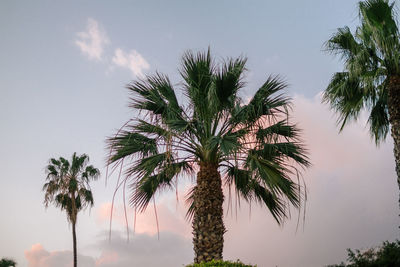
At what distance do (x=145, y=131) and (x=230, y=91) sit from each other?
255cm

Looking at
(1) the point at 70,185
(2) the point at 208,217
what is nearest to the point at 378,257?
(2) the point at 208,217

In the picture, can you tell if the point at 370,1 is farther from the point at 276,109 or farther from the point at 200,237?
the point at 200,237

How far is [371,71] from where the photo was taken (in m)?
12.8

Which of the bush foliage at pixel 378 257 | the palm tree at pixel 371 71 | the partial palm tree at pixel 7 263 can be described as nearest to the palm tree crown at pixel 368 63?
the palm tree at pixel 371 71

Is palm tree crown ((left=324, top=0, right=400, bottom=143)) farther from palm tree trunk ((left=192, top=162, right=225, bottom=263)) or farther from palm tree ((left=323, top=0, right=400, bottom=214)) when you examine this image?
palm tree trunk ((left=192, top=162, right=225, bottom=263))

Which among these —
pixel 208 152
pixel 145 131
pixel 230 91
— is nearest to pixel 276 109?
pixel 230 91

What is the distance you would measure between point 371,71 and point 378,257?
6545mm

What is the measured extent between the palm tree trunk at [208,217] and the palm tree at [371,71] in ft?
17.9

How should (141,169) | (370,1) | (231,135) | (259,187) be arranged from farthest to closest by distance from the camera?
(370,1), (259,187), (141,169), (231,135)

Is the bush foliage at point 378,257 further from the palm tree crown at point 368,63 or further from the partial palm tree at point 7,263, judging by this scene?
the partial palm tree at point 7,263

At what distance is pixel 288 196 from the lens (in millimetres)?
10367

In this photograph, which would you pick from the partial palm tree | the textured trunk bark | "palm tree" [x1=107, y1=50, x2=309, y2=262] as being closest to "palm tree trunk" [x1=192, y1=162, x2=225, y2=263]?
"palm tree" [x1=107, y1=50, x2=309, y2=262]

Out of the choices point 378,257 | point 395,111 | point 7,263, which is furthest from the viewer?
point 7,263

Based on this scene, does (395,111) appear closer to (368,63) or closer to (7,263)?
(368,63)
